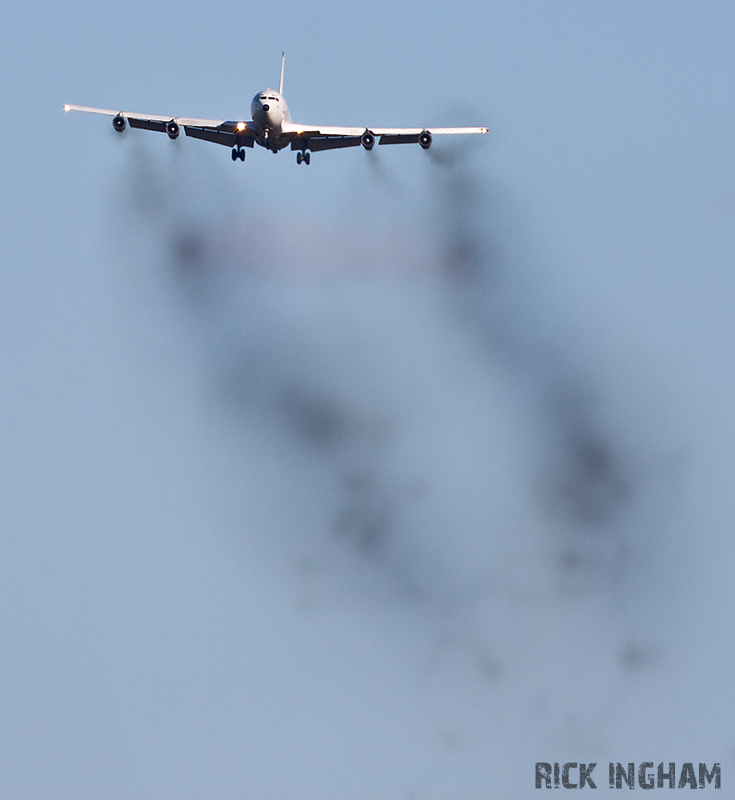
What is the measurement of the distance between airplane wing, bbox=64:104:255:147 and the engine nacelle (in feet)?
26.7

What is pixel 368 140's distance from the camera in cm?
17075

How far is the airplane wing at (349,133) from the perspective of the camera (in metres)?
171

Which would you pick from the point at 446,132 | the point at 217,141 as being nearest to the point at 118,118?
the point at 217,141

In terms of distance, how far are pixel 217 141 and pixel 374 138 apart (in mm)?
12662

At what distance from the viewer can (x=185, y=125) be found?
17225 centimetres

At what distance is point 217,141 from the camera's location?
576ft

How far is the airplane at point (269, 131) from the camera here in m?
170

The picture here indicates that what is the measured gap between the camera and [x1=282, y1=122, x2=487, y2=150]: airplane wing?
171 m

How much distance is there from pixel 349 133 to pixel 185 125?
12158 millimetres

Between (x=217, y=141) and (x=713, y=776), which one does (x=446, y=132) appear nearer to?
(x=217, y=141)

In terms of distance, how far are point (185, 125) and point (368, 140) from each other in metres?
13.7

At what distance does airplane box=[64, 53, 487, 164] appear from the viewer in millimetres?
169500

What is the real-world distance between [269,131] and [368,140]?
730 cm

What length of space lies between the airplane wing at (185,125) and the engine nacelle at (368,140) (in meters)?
8.12
